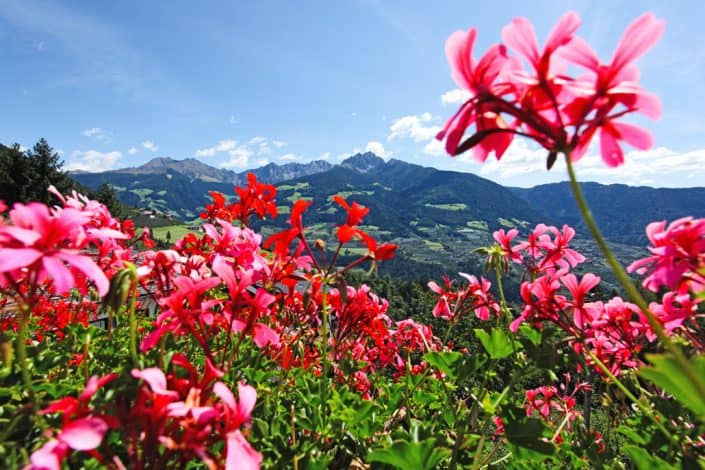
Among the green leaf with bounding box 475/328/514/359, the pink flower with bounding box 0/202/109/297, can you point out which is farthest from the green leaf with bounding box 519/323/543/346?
the pink flower with bounding box 0/202/109/297

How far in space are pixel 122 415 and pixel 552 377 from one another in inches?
75.7

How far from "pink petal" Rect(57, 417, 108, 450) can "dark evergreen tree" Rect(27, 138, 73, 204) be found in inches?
2972

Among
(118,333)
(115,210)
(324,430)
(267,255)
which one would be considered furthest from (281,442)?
(115,210)

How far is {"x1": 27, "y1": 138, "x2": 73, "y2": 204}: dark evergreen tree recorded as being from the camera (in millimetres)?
62375

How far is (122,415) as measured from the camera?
3.65 feet

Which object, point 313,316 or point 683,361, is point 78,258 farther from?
point 313,316

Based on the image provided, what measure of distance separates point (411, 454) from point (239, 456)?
0.75 m

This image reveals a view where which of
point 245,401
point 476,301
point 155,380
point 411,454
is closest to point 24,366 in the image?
point 155,380

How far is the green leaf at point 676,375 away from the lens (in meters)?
0.84

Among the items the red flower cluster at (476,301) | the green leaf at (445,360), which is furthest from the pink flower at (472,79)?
the red flower cluster at (476,301)

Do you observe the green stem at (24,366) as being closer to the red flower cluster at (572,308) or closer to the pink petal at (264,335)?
the pink petal at (264,335)

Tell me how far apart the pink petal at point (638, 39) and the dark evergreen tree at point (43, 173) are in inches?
3000

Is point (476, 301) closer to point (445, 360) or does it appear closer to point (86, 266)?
point (445, 360)

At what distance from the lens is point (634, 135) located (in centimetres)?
117
